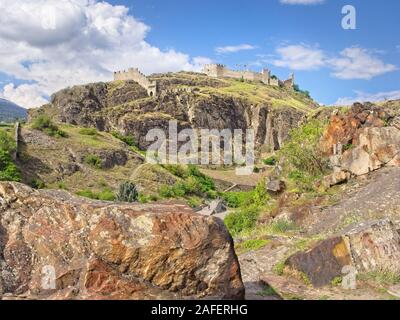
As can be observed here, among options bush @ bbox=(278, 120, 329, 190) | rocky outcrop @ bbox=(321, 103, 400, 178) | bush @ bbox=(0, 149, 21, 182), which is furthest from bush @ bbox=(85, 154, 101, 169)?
rocky outcrop @ bbox=(321, 103, 400, 178)

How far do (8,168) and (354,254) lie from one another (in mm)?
61453

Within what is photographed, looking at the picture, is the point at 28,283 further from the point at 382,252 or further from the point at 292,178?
the point at 292,178

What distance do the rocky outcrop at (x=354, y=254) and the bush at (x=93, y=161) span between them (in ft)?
230

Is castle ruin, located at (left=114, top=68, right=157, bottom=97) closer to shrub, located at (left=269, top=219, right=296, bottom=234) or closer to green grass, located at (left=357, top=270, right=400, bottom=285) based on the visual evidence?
shrub, located at (left=269, top=219, right=296, bottom=234)

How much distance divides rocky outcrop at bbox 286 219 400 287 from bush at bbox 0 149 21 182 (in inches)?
2272

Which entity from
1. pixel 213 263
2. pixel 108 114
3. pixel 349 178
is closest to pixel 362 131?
pixel 349 178

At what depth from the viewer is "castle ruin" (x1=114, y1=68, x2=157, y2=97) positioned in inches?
5404

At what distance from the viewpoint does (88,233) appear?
6.88 meters

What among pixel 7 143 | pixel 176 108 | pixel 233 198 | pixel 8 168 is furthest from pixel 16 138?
pixel 176 108

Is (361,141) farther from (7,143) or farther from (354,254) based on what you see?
(7,143)

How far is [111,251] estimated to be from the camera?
6.71 metres

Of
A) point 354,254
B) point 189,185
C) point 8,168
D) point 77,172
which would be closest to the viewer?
point 354,254

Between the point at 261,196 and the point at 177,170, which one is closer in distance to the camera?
the point at 261,196

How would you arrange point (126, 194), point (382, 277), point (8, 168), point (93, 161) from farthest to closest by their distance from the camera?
point (93, 161), point (8, 168), point (126, 194), point (382, 277)
